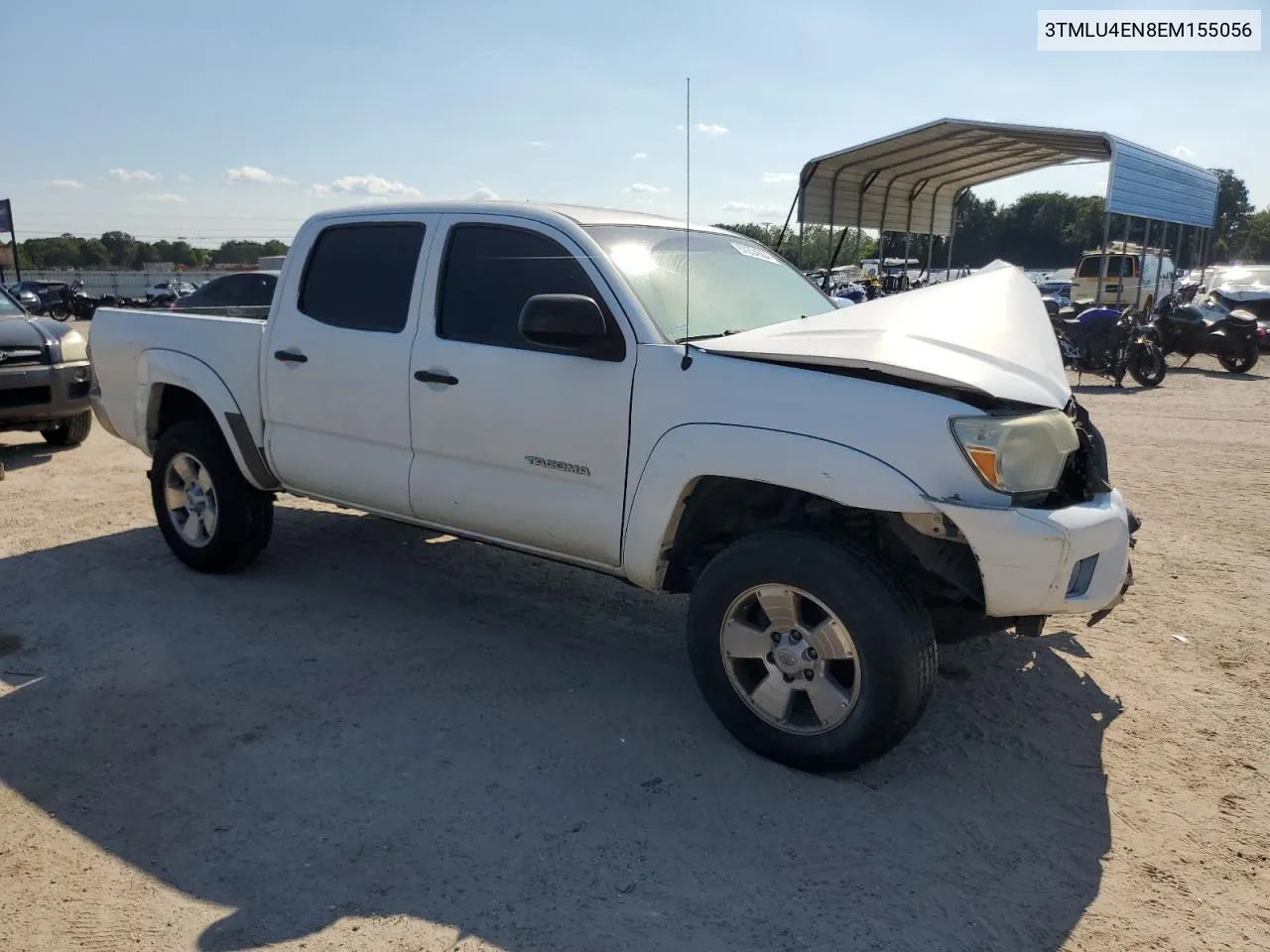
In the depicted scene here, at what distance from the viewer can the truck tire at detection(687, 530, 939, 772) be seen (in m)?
3.15

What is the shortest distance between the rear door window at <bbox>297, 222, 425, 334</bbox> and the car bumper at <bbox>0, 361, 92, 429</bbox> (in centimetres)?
451

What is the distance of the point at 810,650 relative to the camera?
3326mm

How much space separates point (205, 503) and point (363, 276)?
168cm

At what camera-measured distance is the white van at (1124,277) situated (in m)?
23.9

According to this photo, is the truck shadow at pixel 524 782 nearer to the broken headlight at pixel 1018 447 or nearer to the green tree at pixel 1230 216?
the broken headlight at pixel 1018 447

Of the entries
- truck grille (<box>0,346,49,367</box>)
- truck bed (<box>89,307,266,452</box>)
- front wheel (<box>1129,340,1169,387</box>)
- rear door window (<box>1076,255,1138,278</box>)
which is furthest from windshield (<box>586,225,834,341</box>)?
rear door window (<box>1076,255,1138,278</box>)

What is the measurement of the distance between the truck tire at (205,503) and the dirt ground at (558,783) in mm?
183

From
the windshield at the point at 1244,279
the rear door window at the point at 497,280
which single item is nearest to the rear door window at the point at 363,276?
the rear door window at the point at 497,280

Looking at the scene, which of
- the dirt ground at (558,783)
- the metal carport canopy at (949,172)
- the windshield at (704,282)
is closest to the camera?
the dirt ground at (558,783)

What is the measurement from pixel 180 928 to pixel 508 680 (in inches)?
67.3

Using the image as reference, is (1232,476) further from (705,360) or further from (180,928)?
(180,928)

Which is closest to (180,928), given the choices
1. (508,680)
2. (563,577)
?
(508,680)

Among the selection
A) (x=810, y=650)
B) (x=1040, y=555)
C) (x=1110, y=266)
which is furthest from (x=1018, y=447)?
(x=1110, y=266)

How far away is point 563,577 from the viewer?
18.0 ft
